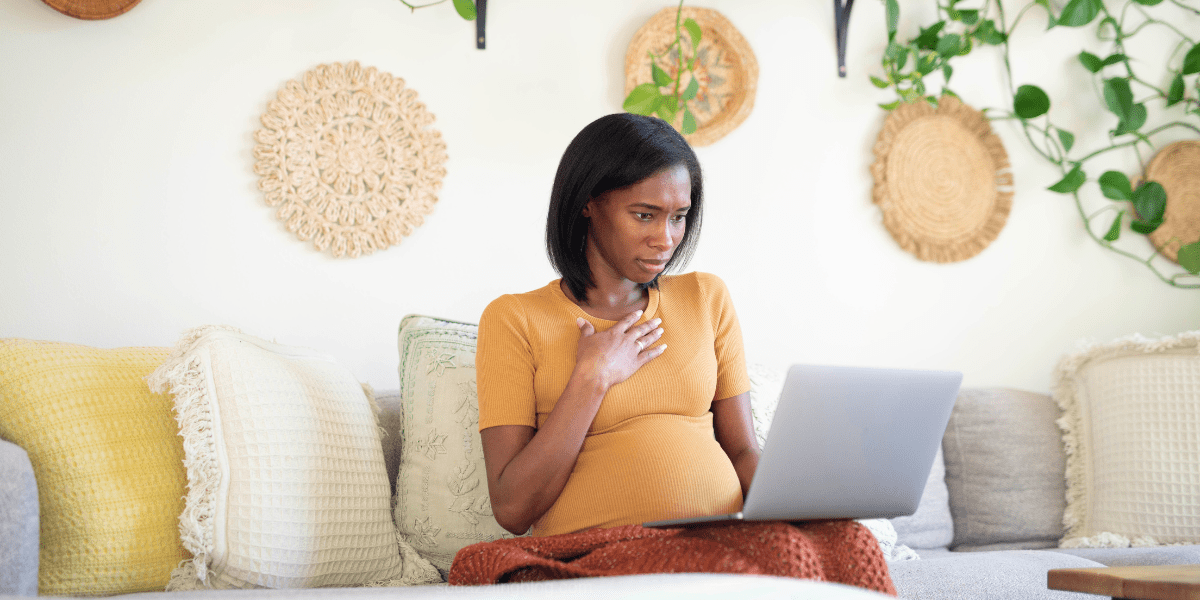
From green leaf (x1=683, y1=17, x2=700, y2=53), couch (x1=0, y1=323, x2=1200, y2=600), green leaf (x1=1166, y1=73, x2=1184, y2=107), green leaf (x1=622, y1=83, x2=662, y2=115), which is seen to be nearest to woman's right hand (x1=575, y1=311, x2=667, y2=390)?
couch (x1=0, y1=323, x2=1200, y2=600)

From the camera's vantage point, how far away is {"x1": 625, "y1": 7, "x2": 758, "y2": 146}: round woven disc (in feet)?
6.46

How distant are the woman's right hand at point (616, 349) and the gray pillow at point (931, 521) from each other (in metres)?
0.82

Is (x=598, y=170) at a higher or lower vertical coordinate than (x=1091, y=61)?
lower

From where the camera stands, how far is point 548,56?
191 cm

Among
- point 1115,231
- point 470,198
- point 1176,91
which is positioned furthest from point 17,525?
point 1176,91

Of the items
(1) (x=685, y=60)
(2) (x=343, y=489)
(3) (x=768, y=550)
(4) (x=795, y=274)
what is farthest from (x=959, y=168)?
(2) (x=343, y=489)

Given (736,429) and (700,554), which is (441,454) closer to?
(736,429)

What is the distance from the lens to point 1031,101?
7.06 feet

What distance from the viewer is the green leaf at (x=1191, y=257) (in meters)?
2.19

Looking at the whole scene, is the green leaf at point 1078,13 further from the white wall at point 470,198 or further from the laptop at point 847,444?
the laptop at point 847,444

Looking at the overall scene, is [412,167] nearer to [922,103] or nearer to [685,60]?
[685,60]

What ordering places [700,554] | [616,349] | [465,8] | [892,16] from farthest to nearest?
[892,16] < [465,8] < [616,349] < [700,554]

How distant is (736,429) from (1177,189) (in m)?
1.80

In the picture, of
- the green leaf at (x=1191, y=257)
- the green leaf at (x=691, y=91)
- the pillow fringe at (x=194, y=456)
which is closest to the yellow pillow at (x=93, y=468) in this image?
the pillow fringe at (x=194, y=456)
